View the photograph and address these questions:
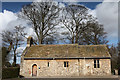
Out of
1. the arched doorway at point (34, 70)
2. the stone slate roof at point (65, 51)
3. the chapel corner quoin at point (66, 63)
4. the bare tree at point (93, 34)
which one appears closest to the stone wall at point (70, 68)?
the chapel corner quoin at point (66, 63)

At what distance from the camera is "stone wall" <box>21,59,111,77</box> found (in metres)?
23.7

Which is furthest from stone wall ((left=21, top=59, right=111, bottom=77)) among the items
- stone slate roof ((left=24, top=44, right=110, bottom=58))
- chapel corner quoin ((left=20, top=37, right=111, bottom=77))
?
stone slate roof ((left=24, top=44, right=110, bottom=58))

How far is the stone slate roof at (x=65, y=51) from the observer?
966 inches

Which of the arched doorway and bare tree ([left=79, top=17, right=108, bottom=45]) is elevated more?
bare tree ([left=79, top=17, right=108, bottom=45])

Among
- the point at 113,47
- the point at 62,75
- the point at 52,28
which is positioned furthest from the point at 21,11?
the point at 113,47

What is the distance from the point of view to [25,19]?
102 feet

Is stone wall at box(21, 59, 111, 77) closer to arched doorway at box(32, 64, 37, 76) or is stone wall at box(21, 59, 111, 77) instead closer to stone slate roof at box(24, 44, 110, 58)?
arched doorway at box(32, 64, 37, 76)

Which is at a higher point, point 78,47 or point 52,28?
point 52,28

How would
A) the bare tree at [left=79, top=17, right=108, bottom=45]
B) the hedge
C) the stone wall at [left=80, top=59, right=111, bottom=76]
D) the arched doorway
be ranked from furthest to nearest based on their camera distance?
1. the bare tree at [left=79, top=17, right=108, bottom=45]
2. the arched doorway
3. the stone wall at [left=80, top=59, right=111, bottom=76]
4. the hedge

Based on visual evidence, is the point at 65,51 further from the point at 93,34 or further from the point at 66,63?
the point at 93,34

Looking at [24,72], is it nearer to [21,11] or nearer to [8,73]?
[8,73]

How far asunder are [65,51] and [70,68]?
3.22 meters

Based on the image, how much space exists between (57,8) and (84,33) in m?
8.39

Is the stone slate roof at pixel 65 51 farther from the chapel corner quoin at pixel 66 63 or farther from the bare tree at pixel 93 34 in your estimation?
the bare tree at pixel 93 34
